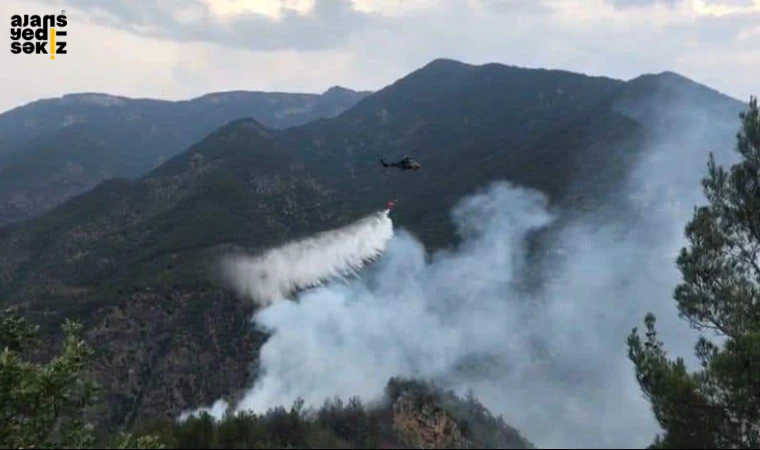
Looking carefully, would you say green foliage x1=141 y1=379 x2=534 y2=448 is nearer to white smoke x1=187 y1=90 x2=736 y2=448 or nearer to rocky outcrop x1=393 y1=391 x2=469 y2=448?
rocky outcrop x1=393 y1=391 x2=469 y2=448

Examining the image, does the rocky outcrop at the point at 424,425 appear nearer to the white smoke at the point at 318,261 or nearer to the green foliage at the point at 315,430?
the green foliage at the point at 315,430

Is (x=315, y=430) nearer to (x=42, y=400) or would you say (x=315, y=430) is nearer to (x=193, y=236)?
(x=42, y=400)

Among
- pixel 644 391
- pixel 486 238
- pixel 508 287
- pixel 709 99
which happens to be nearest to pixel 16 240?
pixel 486 238

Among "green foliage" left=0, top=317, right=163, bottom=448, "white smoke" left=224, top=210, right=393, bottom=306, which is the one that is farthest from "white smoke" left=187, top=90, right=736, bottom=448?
"green foliage" left=0, top=317, right=163, bottom=448

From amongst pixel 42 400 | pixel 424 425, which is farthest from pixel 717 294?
pixel 42 400

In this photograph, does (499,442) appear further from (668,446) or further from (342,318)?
(342,318)

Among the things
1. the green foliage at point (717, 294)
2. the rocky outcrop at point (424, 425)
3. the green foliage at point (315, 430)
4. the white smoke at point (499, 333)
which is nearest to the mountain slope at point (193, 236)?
the white smoke at point (499, 333)

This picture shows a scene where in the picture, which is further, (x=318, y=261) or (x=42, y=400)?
(x=318, y=261)
